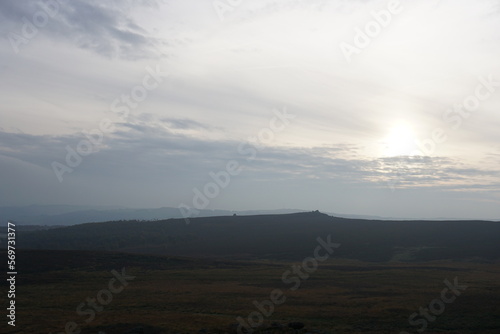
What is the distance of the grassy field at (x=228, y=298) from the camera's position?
30797 mm

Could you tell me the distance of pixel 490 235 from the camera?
118 meters

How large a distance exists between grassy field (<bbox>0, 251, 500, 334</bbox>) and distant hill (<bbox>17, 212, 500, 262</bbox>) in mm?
32720

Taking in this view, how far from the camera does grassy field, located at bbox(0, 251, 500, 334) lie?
1212 inches

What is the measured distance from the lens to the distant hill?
103750 millimetres

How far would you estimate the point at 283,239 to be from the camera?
12775cm

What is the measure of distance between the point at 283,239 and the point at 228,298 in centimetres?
8602

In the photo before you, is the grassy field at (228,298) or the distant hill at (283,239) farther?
the distant hill at (283,239)

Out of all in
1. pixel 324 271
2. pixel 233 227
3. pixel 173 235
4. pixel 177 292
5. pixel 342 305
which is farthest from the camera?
pixel 233 227

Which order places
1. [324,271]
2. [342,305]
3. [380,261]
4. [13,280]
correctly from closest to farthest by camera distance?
1. [342,305]
2. [13,280]
3. [324,271]
4. [380,261]

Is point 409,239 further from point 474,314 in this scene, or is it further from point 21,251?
point 21,251

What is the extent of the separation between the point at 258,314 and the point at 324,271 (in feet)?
122

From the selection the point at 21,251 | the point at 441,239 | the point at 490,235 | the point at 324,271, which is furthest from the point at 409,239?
the point at 21,251

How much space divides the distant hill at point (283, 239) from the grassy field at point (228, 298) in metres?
32.7

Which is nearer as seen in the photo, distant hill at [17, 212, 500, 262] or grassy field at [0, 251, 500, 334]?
grassy field at [0, 251, 500, 334]
